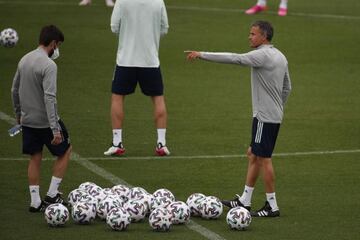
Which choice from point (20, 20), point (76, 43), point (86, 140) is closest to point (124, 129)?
point (86, 140)

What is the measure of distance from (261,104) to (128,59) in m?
4.01

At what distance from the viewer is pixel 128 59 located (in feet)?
58.1

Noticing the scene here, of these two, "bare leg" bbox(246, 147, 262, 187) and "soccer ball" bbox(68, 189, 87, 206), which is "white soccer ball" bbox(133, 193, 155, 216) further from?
"bare leg" bbox(246, 147, 262, 187)

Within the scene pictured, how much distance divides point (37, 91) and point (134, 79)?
3.90 m

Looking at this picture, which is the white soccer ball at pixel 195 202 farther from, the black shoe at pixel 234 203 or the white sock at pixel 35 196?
the white sock at pixel 35 196

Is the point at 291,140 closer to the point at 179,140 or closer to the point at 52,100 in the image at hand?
the point at 179,140

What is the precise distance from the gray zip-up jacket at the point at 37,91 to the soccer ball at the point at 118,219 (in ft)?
4.42

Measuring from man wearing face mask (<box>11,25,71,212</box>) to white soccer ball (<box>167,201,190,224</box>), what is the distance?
1.62 metres

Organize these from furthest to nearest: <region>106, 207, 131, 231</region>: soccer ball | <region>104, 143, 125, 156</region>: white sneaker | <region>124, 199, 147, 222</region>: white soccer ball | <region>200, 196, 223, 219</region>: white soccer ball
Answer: <region>104, 143, 125, 156</region>: white sneaker < <region>200, 196, 223, 219</region>: white soccer ball < <region>124, 199, 147, 222</region>: white soccer ball < <region>106, 207, 131, 231</region>: soccer ball

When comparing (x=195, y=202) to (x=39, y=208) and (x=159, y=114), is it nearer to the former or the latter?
(x=39, y=208)

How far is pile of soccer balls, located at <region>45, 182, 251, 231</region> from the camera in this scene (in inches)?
522

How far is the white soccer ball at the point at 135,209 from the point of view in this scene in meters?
13.5

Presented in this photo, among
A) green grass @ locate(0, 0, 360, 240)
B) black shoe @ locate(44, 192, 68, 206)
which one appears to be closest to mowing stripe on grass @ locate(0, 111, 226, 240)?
green grass @ locate(0, 0, 360, 240)

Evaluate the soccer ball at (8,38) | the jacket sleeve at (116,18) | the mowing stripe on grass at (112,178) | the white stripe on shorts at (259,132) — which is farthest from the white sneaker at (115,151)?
the soccer ball at (8,38)
